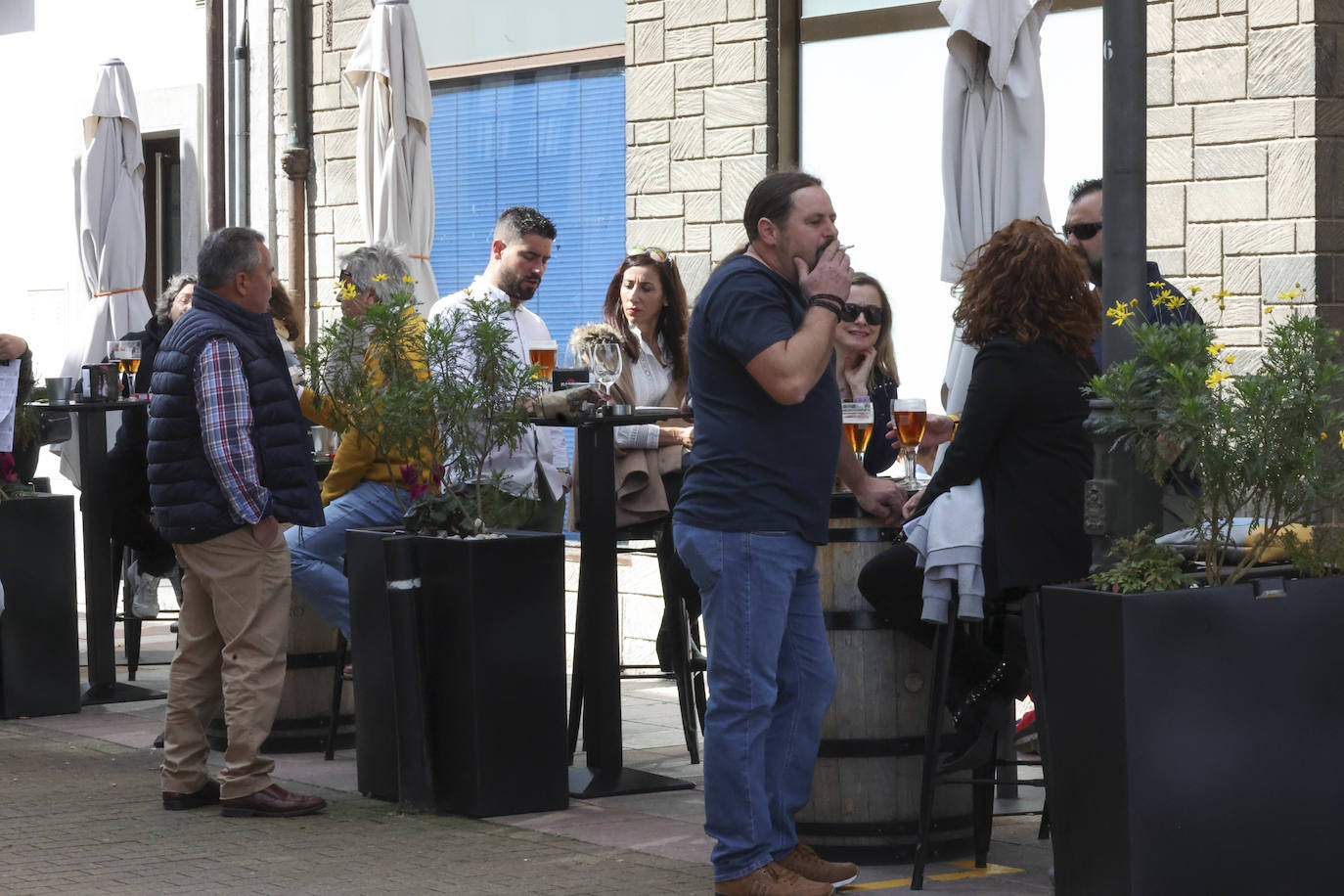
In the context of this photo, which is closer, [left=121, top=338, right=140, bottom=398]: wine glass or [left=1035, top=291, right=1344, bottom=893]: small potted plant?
[left=1035, top=291, right=1344, bottom=893]: small potted plant

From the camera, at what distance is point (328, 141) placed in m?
13.6

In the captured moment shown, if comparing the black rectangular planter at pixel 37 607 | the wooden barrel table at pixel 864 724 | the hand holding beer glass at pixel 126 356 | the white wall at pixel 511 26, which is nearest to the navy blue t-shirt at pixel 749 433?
the wooden barrel table at pixel 864 724

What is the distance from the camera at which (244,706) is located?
6785 millimetres

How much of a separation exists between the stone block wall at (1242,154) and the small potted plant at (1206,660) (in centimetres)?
376

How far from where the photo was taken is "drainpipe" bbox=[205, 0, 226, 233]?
14.2 metres

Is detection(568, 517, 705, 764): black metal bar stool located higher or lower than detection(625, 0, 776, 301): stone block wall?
lower

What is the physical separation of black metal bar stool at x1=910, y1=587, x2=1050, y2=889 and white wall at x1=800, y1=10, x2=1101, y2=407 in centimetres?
459

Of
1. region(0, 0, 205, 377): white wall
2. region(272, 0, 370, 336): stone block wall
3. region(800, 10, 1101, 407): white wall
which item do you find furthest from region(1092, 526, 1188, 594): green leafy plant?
region(0, 0, 205, 377): white wall

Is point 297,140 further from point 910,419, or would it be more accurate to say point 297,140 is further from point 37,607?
point 910,419

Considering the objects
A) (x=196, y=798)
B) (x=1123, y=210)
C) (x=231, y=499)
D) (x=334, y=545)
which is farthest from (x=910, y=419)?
(x=196, y=798)

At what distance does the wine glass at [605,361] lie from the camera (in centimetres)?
706

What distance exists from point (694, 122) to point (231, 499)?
509cm

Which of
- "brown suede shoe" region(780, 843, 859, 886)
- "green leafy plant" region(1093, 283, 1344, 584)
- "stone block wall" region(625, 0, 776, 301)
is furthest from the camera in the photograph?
"stone block wall" region(625, 0, 776, 301)

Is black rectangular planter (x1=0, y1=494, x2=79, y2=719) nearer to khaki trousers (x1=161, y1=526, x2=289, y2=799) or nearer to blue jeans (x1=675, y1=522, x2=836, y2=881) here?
khaki trousers (x1=161, y1=526, x2=289, y2=799)
